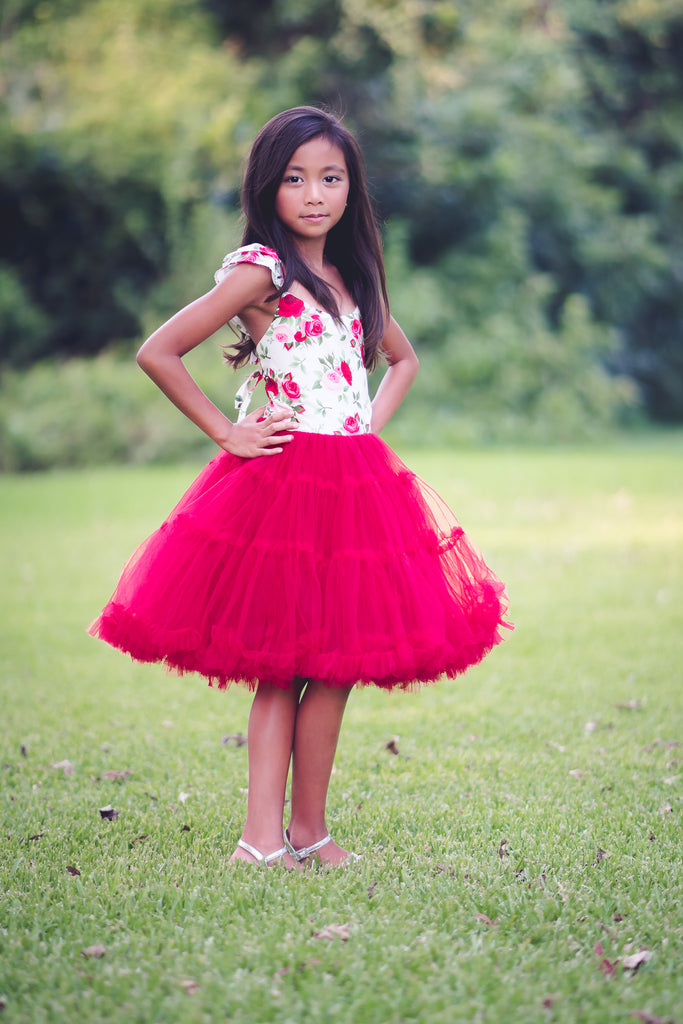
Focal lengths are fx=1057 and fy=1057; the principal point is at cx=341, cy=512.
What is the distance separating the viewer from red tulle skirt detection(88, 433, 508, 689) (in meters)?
2.39

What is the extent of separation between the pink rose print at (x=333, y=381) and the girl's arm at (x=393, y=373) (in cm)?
32

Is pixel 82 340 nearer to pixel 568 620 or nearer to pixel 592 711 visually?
pixel 568 620

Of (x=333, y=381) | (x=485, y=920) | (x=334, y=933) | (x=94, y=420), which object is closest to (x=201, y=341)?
(x=333, y=381)

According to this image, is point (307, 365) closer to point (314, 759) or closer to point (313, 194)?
point (313, 194)

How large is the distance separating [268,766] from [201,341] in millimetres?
1042

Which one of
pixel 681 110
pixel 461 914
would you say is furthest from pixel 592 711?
pixel 681 110

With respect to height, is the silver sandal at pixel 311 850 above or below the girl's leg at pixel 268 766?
below

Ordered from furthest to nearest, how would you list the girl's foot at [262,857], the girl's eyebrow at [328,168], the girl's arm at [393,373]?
the girl's arm at [393,373], the girl's eyebrow at [328,168], the girl's foot at [262,857]

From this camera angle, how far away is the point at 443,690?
4.53 metres

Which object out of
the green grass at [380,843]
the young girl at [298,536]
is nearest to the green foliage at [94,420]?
the green grass at [380,843]

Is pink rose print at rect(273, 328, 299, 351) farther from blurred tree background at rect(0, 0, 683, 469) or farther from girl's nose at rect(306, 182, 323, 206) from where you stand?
blurred tree background at rect(0, 0, 683, 469)

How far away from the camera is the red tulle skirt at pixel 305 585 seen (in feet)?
7.84

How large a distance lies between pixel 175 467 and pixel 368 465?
427 inches

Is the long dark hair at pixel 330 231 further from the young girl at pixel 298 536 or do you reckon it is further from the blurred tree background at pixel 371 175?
the blurred tree background at pixel 371 175
